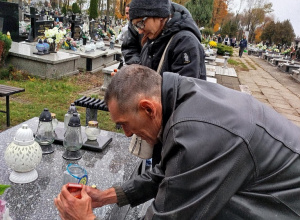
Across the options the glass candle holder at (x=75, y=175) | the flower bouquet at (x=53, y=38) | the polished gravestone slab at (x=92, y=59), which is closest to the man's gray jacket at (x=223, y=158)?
the glass candle holder at (x=75, y=175)

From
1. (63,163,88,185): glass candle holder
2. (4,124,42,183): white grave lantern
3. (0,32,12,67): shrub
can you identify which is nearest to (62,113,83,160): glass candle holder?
(4,124,42,183): white grave lantern

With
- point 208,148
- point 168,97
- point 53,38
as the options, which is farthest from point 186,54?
point 53,38

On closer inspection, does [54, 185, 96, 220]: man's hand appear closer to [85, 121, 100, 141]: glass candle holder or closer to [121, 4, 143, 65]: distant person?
[85, 121, 100, 141]: glass candle holder

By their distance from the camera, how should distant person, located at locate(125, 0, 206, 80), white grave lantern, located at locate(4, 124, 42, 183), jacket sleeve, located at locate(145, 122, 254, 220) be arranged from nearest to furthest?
jacket sleeve, located at locate(145, 122, 254, 220) → white grave lantern, located at locate(4, 124, 42, 183) → distant person, located at locate(125, 0, 206, 80)

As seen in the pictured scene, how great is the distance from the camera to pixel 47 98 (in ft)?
19.6

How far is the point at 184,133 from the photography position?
109cm

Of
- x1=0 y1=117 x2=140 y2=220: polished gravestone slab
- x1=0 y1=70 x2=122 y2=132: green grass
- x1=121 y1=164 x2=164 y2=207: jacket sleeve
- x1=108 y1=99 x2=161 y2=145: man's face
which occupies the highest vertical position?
x1=108 y1=99 x2=161 y2=145: man's face

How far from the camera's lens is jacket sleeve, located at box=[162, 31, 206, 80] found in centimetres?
237

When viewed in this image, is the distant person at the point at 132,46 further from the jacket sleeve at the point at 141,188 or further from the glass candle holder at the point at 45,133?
the jacket sleeve at the point at 141,188

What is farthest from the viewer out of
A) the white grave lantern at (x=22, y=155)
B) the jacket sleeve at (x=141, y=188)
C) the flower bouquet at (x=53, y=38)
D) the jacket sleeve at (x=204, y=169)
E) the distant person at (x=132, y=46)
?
the flower bouquet at (x=53, y=38)

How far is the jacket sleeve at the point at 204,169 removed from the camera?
105cm

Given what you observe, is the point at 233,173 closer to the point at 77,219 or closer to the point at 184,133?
the point at 184,133

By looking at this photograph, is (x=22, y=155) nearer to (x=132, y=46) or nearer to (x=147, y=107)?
(x=147, y=107)

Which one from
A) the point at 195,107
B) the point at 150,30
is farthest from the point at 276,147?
the point at 150,30
